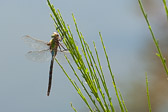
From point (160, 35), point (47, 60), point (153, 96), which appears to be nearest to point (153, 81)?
point (153, 96)

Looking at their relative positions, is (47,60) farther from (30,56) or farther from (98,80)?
(98,80)

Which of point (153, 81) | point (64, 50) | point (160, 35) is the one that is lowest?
point (64, 50)

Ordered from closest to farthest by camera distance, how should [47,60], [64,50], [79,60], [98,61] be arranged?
[79,60] → [98,61] → [64,50] → [47,60]

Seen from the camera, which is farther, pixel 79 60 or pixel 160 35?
pixel 160 35

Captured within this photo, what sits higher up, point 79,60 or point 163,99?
point 163,99

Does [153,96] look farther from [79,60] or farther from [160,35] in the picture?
[79,60]

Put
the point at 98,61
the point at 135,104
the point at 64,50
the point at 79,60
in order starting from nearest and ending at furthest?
1. the point at 79,60
2. the point at 98,61
3. the point at 64,50
4. the point at 135,104

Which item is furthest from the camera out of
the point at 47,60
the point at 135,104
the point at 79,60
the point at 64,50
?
the point at 135,104

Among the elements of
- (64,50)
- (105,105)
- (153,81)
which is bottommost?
(105,105)

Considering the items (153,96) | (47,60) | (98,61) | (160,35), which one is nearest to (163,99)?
(153,96)
